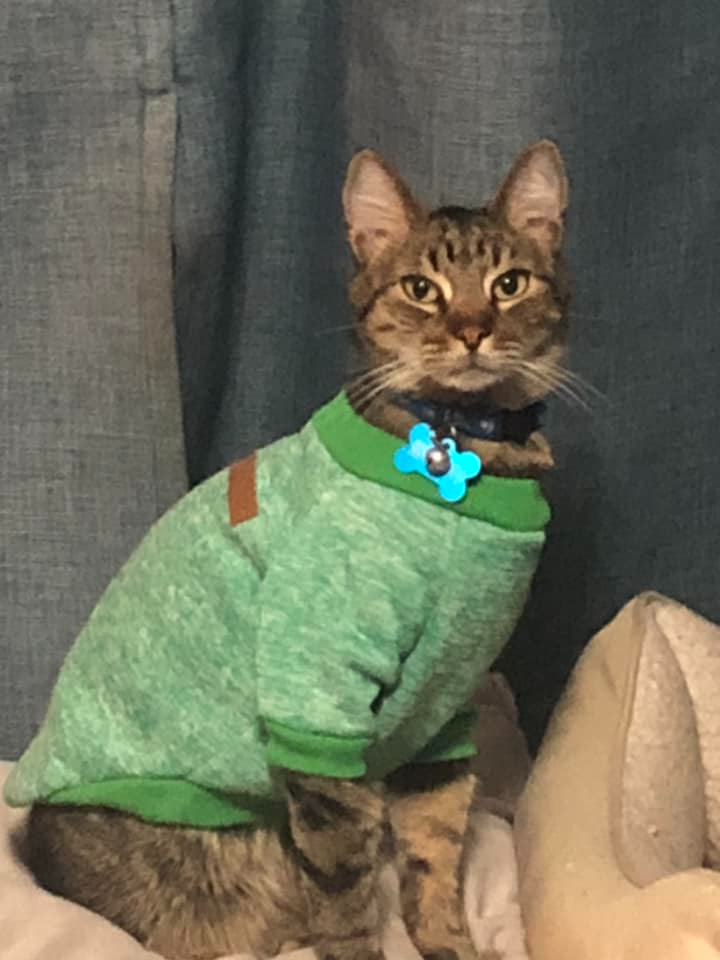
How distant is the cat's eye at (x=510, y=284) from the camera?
3.88 feet

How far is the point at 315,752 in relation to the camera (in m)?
1.11

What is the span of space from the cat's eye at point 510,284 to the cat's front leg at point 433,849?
408 mm

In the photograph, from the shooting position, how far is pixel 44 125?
4.52 feet

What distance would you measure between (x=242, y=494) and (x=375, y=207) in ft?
0.84

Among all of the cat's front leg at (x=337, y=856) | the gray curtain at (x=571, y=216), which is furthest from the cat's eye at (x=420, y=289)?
the cat's front leg at (x=337, y=856)

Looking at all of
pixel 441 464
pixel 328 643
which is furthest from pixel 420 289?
pixel 328 643

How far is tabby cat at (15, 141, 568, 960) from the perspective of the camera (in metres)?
1.15

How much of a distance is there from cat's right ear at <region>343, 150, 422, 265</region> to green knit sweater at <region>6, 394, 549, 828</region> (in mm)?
137

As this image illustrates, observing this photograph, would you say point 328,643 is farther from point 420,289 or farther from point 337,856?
point 420,289

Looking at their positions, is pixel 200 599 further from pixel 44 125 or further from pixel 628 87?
pixel 628 87

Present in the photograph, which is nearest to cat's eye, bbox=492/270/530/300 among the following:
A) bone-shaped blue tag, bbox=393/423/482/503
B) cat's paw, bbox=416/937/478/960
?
bone-shaped blue tag, bbox=393/423/482/503

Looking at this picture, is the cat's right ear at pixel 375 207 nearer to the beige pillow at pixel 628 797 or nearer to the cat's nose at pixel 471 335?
the cat's nose at pixel 471 335

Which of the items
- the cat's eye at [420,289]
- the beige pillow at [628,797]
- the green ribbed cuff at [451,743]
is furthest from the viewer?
the green ribbed cuff at [451,743]

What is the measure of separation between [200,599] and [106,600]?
0.13m
